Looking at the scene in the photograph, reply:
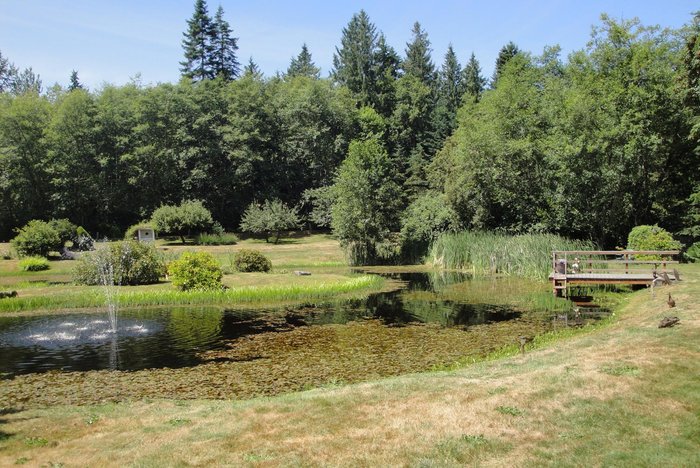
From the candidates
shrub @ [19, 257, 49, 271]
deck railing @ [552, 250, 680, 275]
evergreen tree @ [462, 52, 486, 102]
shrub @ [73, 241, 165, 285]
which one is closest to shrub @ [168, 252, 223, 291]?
shrub @ [73, 241, 165, 285]

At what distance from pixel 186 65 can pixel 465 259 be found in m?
59.9

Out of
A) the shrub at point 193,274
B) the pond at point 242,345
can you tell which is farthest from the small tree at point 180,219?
the pond at point 242,345

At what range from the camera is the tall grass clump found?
32.3 metres

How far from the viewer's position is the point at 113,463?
7469 millimetres

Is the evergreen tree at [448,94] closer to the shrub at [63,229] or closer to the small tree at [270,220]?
the small tree at [270,220]

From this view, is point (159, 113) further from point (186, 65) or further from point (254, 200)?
point (186, 65)

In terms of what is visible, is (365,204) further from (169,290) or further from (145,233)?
(145,233)

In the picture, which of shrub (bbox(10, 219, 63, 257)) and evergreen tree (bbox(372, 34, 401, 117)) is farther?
evergreen tree (bbox(372, 34, 401, 117))

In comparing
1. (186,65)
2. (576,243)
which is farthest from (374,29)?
(576,243)

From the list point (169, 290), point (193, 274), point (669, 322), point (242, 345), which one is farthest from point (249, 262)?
point (669, 322)

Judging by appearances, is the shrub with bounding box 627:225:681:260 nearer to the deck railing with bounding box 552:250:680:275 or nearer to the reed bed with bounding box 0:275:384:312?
the deck railing with bounding box 552:250:680:275

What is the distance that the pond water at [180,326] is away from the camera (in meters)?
15.6

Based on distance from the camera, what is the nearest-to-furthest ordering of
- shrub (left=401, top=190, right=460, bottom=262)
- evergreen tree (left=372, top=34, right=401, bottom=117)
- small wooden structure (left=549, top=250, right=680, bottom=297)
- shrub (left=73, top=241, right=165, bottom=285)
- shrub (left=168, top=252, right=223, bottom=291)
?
1. small wooden structure (left=549, top=250, right=680, bottom=297)
2. shrub (left=168, top=252, right=223, bottom=291)
3. shrub (left=73, top=241, right=165, bottom=285)
4. shrub (left=401, top=190, right=460, bottom=262)
5. evergreen tree (left=372, top=34, right=401, bottom=117)

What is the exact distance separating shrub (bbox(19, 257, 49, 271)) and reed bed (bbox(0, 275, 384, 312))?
1209cm
